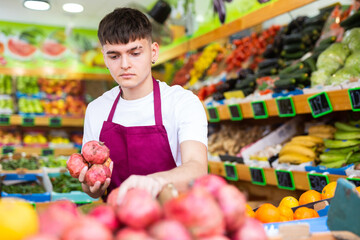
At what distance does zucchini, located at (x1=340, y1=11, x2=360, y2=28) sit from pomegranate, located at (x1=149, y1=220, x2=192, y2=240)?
3152mm

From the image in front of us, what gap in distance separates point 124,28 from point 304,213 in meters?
1.16

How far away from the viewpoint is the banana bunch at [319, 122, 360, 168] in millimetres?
2953

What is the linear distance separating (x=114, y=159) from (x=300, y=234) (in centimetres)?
118

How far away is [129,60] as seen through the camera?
1.77 metres

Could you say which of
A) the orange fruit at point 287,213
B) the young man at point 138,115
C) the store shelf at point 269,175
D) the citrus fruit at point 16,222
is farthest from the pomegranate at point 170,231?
the store shelf at point 269,175

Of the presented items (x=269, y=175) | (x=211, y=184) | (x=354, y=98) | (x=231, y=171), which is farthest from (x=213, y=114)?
(x=211, y=184)

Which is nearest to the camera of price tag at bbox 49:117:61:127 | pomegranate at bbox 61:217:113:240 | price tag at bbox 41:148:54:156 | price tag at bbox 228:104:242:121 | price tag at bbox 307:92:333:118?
pomegranate at bbox 61:217:113:240

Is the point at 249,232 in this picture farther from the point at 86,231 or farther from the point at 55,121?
the point at 55,121

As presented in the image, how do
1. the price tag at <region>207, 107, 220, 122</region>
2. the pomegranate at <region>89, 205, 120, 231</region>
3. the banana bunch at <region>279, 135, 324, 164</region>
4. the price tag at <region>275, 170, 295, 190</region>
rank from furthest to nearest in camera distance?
the price tag at <region>207, 107, 220, 122</region> → the banana bunch at <region>279, 135, 324, 164</region> → the price tag at <region>275, 170, 295, 190</region> → the pomegranate at <region>89, 205, 120, 231</region>

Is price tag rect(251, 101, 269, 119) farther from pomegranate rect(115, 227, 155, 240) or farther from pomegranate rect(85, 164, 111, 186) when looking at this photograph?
pomegranate rect(115, 227, 155, 240)

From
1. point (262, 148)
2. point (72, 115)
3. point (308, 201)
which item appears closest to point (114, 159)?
point (308, 201)

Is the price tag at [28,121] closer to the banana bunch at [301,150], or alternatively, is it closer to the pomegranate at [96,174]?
the banana bunch at [301,150]

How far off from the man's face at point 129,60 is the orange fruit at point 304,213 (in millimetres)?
951

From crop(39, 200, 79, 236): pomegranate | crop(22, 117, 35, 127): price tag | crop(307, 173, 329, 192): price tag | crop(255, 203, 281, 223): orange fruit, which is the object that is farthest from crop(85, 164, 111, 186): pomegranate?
crop(22, 117, 35, 127): price tag
